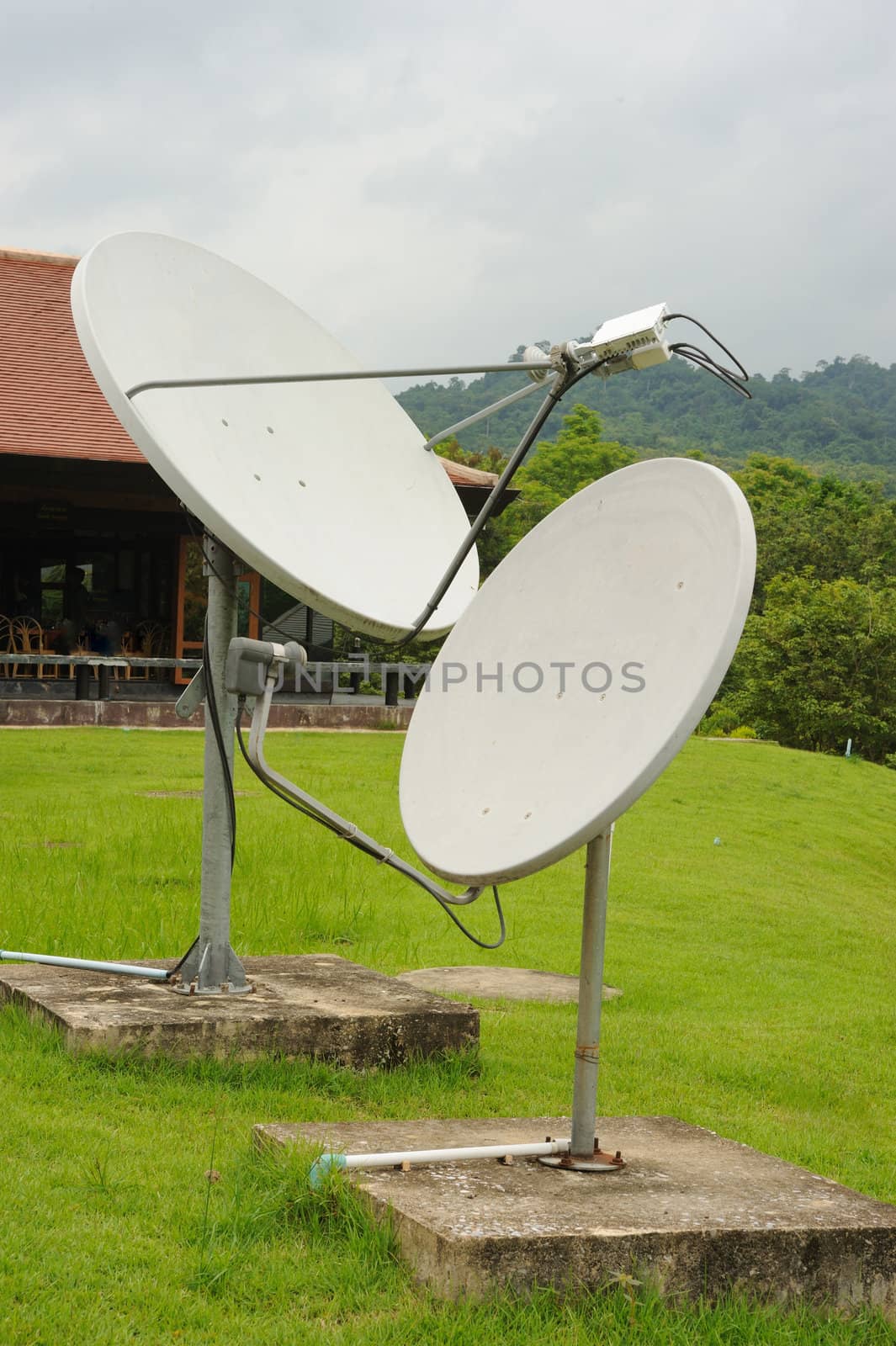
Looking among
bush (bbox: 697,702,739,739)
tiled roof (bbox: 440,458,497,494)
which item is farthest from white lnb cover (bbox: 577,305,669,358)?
bush (bbox: 697,702,739,739)

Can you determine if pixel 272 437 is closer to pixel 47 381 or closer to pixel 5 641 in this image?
pixel 47 381

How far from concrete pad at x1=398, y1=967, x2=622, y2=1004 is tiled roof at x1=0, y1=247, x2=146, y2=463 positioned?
34.3 feet

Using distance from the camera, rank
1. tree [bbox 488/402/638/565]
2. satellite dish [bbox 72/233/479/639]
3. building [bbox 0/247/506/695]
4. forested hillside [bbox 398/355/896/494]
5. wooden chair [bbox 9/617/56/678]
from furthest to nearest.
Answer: forested hillside [bbox 398/355/896/494] → tree [bbox 488/402/638/565] → wooden chair [bbox 9/617/56/678] → building [bbox 0/247/506/695] → satellite dish [bbox 72/233/479/639]

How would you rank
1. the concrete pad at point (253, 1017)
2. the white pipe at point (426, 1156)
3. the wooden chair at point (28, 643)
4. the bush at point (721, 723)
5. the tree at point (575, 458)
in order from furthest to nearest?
the tree at point (575, 458) → the bush at point (721, 723) → the wooden chair at point (28, 643) → the concrete pad at point (253, 1017) → the white pipe at point (426, 1156)

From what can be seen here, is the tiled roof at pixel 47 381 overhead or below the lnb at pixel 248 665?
overhead

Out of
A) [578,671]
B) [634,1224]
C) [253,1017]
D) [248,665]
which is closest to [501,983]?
[253,1017]

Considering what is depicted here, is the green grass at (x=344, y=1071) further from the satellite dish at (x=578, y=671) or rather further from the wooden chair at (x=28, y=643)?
the wooden chair at (x=28, y=643)

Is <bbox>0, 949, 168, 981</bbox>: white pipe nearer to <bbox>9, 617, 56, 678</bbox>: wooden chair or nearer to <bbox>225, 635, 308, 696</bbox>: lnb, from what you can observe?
<bbox>225, 635, 308, 696</bbox>: lnb

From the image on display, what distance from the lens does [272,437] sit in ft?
14.5

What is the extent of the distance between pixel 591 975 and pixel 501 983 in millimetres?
3269

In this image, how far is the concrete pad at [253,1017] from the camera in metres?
4.09

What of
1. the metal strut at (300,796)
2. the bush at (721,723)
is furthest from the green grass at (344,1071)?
the bush at (721,723)

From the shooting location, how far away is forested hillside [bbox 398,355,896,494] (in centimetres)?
8381

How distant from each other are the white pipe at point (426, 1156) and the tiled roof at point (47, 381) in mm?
12873
